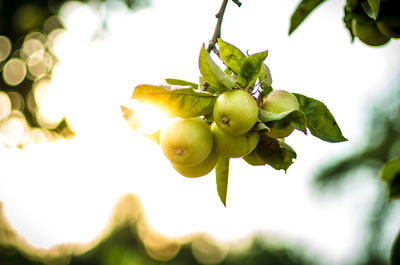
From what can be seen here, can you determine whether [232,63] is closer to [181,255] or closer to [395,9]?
[395,9]

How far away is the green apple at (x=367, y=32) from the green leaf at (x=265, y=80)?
65 centimetres

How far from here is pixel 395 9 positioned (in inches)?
65.0

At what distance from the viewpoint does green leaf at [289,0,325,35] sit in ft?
5.35

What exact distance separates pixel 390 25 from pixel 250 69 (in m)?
0.80

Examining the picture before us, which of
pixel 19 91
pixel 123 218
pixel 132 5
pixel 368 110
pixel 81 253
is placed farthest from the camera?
pixel 123 218

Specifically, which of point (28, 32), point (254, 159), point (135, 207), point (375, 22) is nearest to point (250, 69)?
point (254, 159)

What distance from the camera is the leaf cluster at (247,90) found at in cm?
115

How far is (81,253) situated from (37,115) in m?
28.0

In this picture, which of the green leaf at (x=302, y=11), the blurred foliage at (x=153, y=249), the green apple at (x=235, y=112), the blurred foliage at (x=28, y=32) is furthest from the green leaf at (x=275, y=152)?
the blurred foliage at (x=153, y=249)

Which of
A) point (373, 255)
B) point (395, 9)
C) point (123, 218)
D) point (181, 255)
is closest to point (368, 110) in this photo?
point (373, 255)

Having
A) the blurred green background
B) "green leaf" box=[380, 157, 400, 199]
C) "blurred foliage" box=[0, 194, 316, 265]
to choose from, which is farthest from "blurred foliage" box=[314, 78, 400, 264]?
"green leaf" box=[380, 157, 400, 199]

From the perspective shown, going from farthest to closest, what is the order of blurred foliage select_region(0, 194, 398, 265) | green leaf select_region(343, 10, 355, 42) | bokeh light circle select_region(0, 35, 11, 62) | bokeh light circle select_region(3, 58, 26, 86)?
blurred foliage select_region(0, 194, 398, 265) → bokeh light circle select_region(3, 58, 26, 86) → bokeh light circle select_region(0, 35, 11, 62) → green leaf select_region(343, 10, 355, 42)

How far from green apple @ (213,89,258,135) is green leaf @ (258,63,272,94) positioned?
0.12m

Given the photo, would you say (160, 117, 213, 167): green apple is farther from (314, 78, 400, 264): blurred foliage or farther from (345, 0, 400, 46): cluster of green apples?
(314, 78, 400, 264): blurred foliage
